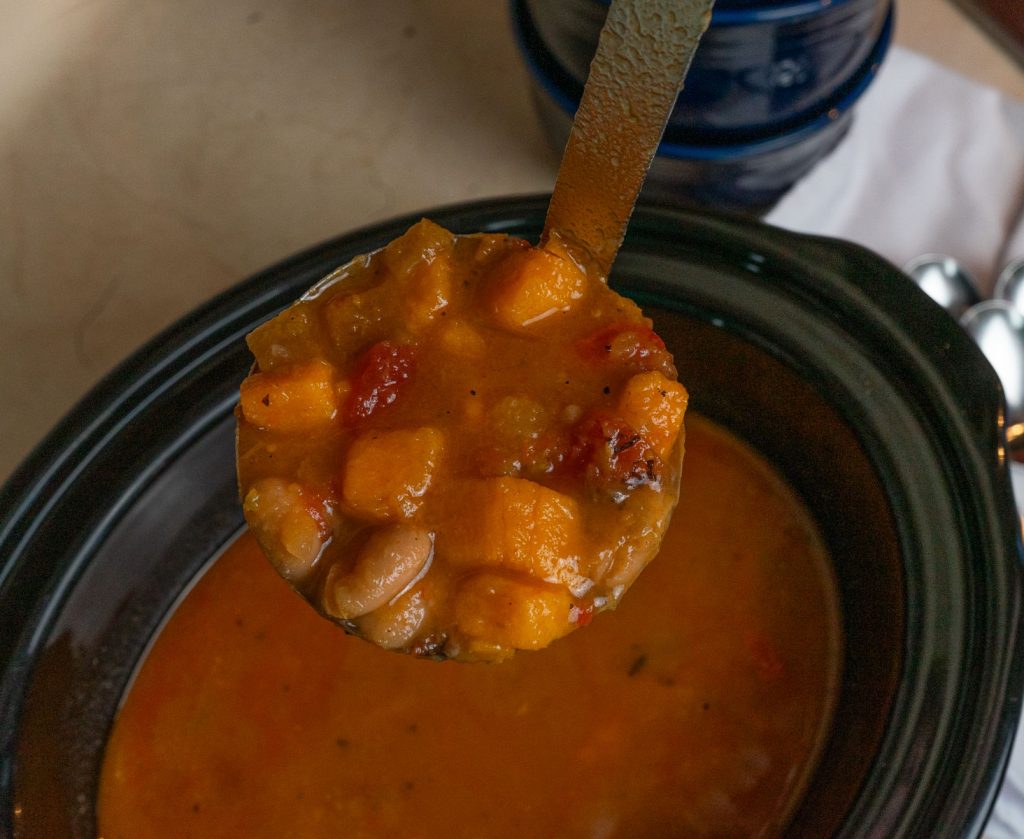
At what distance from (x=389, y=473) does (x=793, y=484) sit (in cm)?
72

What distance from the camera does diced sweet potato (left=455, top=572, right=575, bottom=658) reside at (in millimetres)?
1055

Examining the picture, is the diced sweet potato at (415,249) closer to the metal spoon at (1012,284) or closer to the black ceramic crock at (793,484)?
the black ceramic crock at (793,484)

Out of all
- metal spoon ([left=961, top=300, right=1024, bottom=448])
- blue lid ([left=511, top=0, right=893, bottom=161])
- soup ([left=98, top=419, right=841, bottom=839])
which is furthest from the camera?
metal spoon ([left=961, top=300, right=1024, bottom=448])

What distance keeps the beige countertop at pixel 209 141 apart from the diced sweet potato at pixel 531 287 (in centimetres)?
78

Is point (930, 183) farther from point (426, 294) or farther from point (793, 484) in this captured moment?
point (426, 294)

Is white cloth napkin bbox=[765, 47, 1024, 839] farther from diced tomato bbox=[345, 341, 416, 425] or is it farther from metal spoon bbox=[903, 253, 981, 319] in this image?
diced tomato bbox=[345, 341, 416, 425]

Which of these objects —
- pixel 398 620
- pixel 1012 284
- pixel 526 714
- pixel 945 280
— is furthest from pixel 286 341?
pixel 1012 284

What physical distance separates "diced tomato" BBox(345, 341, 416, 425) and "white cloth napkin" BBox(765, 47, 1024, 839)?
34.5 inches

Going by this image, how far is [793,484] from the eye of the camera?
5.16 ft

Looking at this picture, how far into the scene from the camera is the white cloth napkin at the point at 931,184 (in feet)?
5.88

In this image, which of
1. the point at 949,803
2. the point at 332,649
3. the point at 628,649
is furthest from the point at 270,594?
the point at 949,803

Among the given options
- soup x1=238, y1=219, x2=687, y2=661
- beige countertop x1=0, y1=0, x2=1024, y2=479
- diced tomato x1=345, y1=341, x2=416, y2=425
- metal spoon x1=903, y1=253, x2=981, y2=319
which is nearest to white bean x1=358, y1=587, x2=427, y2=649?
soup x1=238, y1=219, x2=687, y2=661

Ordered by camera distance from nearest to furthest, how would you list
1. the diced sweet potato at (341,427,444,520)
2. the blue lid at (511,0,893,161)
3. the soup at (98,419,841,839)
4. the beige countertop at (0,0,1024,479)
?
the diced sweet potato at (341,427,444,520), the soup at (98,419,841,839), the blue lid at (511,0,893,161), the beige countertop at (0,0,1024,479)

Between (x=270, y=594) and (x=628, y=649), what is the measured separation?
55 centimetres
